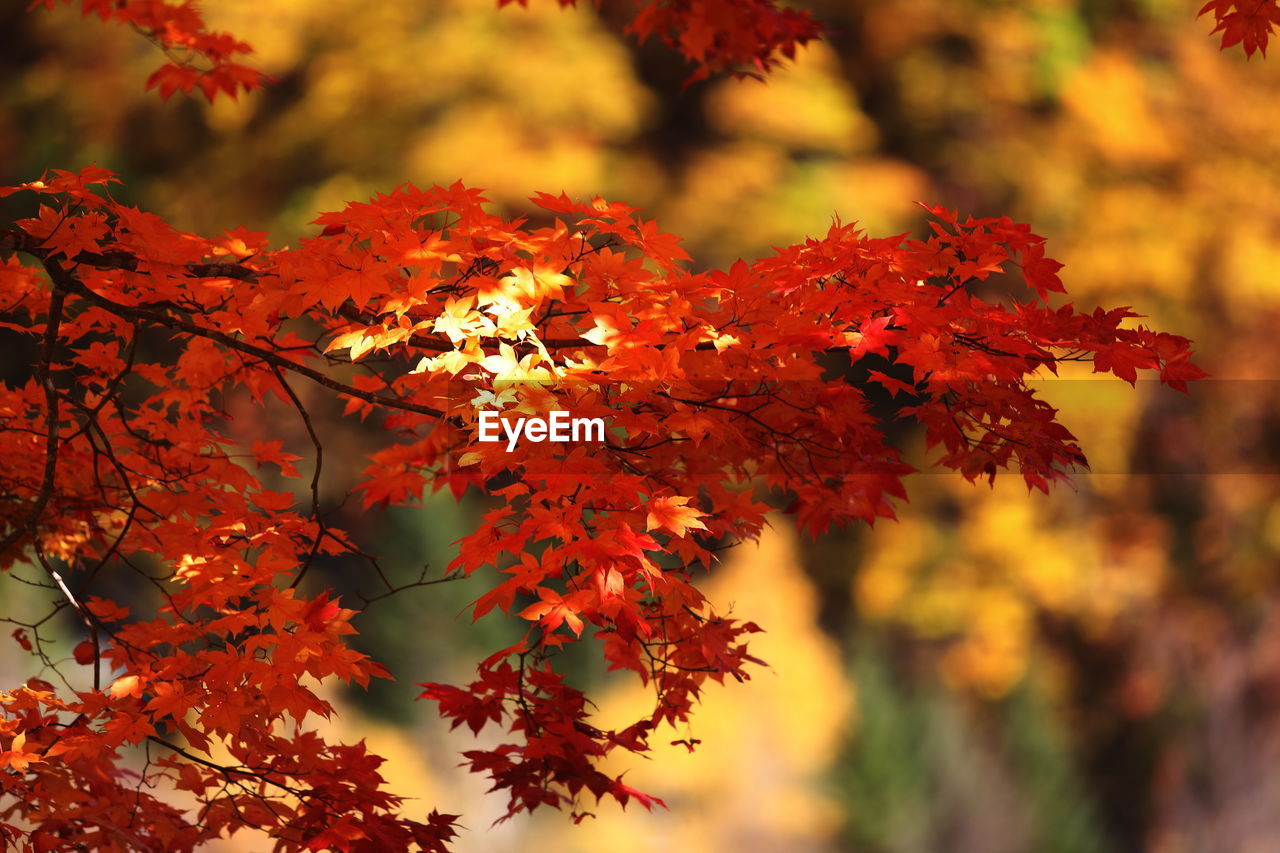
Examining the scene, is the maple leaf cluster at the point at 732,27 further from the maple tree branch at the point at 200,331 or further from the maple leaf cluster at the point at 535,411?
the maple tree branch at the point at 200,331

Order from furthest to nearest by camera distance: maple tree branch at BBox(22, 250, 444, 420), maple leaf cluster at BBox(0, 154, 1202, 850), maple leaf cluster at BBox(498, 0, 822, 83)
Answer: maple leaf cluster at BBox(498, 0, 822, 83), maple tree branch at BBox(22, 250, 444, 420), maple leaf cluster at BBox(0, 154, 1202, 850)

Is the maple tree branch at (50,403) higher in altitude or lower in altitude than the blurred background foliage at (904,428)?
lower

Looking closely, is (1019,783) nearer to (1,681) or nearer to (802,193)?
(802,193)

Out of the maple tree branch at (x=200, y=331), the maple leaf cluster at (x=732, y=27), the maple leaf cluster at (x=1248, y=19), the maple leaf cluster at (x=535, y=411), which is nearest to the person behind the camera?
the maple leaf cluster at (x=535, y=411)

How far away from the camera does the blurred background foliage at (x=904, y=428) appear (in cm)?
484

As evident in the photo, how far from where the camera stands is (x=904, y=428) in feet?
17.0

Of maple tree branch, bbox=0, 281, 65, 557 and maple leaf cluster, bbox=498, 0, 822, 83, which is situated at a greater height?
maple leaf cluster, bbox=498, 0, 822, 83

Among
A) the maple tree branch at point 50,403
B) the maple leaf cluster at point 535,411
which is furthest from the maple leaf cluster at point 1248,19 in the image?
the maple tree branch at point 50,403

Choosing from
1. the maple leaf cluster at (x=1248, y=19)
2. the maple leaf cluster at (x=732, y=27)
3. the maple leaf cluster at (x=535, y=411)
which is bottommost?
the maple leaf cluster at (x=535, y=411)

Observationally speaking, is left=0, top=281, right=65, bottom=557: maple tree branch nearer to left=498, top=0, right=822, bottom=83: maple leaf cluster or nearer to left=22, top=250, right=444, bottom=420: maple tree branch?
left=22, top=250, right=444, bottom=420: maple tree branch

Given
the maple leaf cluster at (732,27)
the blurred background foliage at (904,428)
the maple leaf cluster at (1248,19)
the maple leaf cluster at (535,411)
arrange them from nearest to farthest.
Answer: the maple leaf cluster at (535,411), the maple leaf cluster at (1248,19), the maple leaf cluster at (732,27), the blurred background foliage at (904,428)

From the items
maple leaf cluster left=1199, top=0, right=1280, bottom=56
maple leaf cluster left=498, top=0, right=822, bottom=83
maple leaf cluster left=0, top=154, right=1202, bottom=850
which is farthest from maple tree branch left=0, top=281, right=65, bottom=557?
maple leaf cluster left=1199, top=0, right=1280, bottom=56

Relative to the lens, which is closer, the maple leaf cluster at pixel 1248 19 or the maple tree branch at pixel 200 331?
the maple tree branch at pixel 200 331

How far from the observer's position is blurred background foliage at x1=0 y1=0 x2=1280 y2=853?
4.84m
